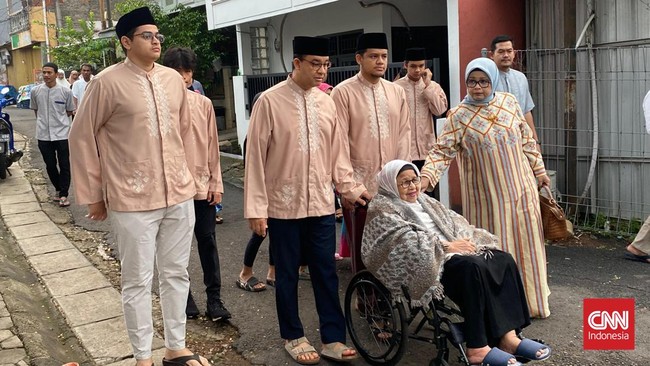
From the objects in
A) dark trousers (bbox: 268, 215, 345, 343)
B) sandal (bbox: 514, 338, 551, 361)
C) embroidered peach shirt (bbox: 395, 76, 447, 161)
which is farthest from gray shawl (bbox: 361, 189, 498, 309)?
embroidered peach shirt (bbox: 395, 76, 447, 161)

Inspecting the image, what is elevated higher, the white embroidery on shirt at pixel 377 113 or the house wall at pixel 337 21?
the house wall at pixel 337 21

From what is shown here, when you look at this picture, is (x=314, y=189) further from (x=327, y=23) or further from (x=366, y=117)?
(x=327, y=23)

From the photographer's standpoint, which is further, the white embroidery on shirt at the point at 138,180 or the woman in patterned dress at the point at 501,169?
the woman in patterned dress at the point at 501,169

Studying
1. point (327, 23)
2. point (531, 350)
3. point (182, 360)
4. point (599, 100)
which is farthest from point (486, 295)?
point (327, 23)

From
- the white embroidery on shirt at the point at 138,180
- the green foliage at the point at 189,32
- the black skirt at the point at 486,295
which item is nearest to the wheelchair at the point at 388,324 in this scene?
the black skirt at the point at 486,295

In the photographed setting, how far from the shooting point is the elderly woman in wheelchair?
3355mm

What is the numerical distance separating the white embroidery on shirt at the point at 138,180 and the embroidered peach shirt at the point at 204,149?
0.59 metres

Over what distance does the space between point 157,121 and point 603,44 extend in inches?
203

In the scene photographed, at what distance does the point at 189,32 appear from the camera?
14.6 metres

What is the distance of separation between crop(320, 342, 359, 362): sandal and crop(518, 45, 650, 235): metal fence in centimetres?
385

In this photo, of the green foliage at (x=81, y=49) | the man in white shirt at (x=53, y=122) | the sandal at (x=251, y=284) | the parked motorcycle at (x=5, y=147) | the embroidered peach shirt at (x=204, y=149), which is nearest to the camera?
the embroidered peach shirt at (x=204, y=149)

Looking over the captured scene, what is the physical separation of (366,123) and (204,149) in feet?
3.70

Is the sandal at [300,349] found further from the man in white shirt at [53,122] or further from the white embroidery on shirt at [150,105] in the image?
the man in white shirt at [53,122]

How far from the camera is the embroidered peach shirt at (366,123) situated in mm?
4359
